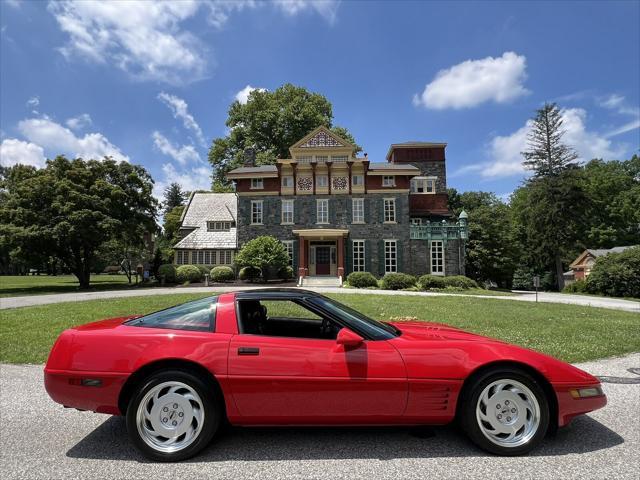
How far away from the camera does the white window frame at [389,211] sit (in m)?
28.4

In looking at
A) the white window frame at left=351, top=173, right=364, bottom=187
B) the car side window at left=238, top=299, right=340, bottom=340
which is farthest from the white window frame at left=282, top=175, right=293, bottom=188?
the car side window at left=238, top=299, right=340, bottom=340

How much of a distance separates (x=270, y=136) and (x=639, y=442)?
4374 centimetres

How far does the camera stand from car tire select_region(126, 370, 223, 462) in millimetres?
2938

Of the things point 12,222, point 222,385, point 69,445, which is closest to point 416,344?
point 222,385

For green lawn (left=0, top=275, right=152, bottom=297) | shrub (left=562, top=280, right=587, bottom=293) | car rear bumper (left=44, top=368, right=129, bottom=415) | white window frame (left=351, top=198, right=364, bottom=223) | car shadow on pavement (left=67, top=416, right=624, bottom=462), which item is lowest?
shrub (left=562, top=280, right=587, bottom=293)

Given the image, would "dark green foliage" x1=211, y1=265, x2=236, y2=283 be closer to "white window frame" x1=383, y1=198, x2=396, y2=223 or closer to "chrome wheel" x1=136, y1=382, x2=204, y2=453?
"white window frame" x1=383, y1=198, x2=396, y2=223

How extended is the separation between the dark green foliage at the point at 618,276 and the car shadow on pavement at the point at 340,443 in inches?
1065

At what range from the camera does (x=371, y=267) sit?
27844 mm

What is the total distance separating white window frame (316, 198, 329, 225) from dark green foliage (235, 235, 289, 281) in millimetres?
4114

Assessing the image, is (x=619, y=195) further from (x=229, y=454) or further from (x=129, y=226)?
(x=229, y=454)

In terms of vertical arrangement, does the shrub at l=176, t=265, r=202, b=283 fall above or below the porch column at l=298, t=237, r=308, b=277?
below

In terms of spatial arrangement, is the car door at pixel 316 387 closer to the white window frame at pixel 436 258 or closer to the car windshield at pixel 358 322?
the car windshield at pixel 358 322

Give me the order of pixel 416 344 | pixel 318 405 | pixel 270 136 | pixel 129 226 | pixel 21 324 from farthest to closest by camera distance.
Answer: pixel 270 136 < pixel 129 226 < pixel 21 324 < pixel 416 344 < pixel 318 405

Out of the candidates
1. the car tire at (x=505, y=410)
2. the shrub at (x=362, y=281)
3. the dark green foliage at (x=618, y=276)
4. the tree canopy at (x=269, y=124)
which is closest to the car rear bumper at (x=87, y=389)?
the car tire at (x=505, y=410)
